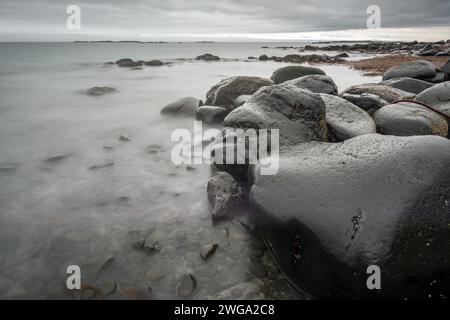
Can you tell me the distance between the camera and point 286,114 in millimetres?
4266

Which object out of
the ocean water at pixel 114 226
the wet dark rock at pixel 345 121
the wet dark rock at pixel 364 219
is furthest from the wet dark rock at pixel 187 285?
the wet dark rock at pixel 345 121

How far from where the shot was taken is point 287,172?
2.96 metres

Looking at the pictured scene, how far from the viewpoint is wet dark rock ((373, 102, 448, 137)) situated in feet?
14.9

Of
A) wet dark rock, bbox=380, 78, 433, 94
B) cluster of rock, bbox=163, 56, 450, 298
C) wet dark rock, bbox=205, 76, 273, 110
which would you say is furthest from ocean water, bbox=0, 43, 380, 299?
wet dark rock, bbox=380, 78, 433, 94

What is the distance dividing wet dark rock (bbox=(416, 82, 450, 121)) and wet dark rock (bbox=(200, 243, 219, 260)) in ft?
15.7

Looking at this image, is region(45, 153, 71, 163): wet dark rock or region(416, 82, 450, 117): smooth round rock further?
region(416, 82, 450, 117): smooth round rock

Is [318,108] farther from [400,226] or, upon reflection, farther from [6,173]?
[6,173]

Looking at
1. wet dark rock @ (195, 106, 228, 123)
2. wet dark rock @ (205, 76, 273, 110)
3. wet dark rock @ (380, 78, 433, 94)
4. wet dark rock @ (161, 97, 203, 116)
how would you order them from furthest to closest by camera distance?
1. wet dark rock @ (380, 78, 433, 94)
2. wet dark rock @ (161, 97, 203, 116)
3. wet dark rock @ (205, 76, 273, 110)
4. wet dark rock @ (195, 106, 228, 123)

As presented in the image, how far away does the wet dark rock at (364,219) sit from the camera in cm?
213

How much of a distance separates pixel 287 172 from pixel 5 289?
8.34ft

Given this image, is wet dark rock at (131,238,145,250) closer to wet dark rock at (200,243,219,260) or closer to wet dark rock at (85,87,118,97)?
wet dark rock at (200,243,219,260)

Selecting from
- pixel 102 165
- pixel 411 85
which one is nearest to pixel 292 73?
pixel 411 85

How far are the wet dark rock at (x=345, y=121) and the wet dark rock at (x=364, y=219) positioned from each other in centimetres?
149
